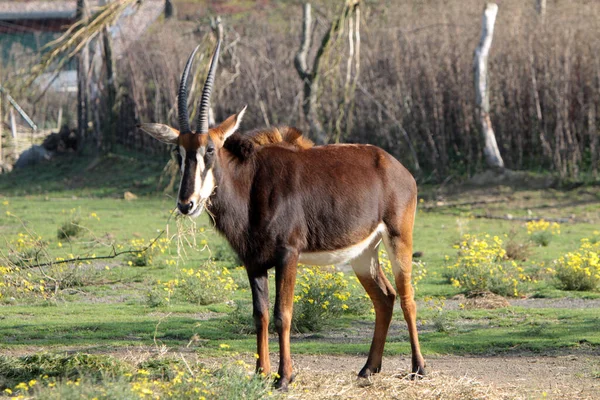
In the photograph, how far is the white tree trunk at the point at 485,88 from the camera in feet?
70.9

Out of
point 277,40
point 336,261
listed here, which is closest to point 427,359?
point 336,261

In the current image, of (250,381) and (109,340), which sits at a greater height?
(250,381)

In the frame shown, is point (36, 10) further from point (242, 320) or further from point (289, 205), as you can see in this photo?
point (289, 205)

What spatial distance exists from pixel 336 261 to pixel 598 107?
626 inches

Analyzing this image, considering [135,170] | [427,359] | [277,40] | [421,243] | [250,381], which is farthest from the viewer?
[277,40]

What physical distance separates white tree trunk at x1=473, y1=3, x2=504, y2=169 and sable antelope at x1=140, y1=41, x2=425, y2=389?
14.1m

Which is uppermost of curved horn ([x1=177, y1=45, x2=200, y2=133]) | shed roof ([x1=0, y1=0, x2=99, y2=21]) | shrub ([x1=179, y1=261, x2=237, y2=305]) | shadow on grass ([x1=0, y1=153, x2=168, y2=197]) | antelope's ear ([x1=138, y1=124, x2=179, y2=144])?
shed roof ([x1=0, y1=0, x2=99, y2=21])

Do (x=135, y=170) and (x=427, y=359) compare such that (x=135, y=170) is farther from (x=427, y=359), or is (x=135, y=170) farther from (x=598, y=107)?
(x=427, y=359)

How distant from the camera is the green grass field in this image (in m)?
9.38

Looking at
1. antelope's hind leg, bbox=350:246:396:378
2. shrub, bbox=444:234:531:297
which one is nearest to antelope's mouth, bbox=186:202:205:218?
antelope's hind leg, bbox=350:246:396:378

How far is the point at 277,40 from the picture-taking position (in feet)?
95.2

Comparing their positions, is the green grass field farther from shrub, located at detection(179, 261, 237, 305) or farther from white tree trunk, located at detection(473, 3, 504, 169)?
white tree trunk, located at detection(473, 3, 504, 169)

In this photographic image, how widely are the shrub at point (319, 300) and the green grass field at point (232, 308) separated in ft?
0.37

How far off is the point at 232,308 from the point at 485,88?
12485mm
